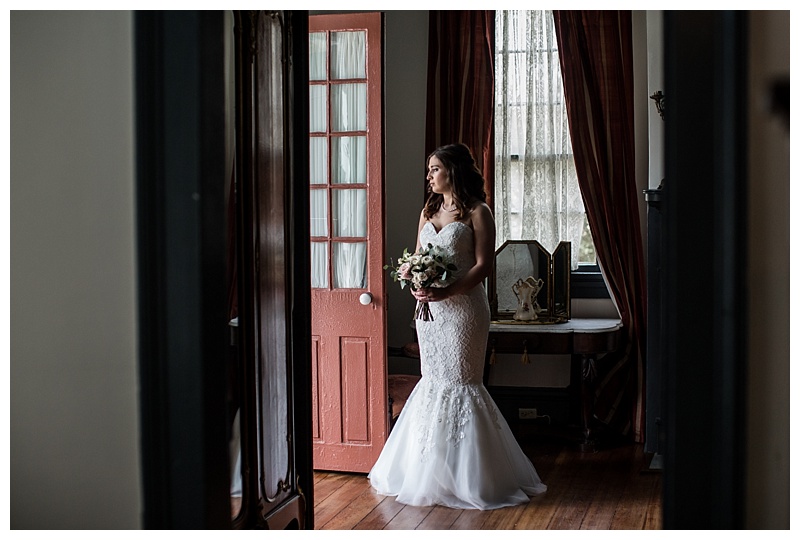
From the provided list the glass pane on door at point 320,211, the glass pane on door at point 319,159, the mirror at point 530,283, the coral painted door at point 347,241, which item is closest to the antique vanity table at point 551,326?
the mirror at point 530,283

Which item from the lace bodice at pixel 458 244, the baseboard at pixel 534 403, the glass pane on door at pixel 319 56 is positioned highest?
the glass pane on door at pixel 319 56

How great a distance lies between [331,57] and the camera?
13.6 feet

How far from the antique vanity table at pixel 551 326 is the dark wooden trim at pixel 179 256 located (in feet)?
9.08

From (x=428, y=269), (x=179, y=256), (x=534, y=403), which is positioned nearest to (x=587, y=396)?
(x=534, y=403)

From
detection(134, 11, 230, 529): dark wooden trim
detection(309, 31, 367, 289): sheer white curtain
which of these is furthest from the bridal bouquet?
detection(134, 11, 230, 529): dark wooden trim

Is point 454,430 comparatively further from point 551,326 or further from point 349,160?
point 349,160

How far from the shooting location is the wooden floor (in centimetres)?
352

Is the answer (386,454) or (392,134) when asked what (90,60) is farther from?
(392,134)

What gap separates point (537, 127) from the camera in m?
5.29

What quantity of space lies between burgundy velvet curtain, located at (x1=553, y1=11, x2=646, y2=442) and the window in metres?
0.15

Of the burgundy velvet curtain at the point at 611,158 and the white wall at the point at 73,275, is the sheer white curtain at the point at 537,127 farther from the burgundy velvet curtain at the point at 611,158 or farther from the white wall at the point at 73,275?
the white wall at the point at 73,275

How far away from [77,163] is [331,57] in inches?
84.8

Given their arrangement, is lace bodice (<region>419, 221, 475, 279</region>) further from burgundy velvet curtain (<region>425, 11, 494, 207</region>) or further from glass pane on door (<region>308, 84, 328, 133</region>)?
burgundy velvet curtain (<region>425, 11, 494, 207</region>)

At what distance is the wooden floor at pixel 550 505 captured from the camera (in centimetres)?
352
